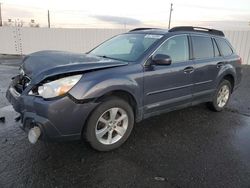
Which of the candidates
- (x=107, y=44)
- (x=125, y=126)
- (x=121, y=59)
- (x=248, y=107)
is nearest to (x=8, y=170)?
(x=125, y=126)

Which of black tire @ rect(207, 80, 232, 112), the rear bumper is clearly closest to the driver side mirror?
the rear bumper

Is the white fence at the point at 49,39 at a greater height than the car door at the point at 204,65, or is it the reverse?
the car door at the point at 204,65

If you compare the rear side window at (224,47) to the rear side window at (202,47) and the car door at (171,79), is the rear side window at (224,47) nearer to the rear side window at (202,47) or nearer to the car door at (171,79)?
the rear side window at (202,47)

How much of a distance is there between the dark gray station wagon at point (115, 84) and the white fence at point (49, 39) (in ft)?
39.5

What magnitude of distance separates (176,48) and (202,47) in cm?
81

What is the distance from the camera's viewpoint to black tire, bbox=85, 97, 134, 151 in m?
3.04

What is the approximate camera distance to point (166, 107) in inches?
159

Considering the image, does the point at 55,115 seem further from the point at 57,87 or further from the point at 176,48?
the point at 176,48

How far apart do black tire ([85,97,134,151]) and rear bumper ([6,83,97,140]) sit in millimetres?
94

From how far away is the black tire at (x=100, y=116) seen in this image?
304 cm

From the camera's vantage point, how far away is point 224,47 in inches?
A: 207

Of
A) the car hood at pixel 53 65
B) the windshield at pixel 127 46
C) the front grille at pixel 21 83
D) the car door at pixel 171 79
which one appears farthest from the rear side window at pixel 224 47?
the front grille at pixel 21 83

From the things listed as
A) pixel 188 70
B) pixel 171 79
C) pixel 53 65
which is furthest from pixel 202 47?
pixel 53 65

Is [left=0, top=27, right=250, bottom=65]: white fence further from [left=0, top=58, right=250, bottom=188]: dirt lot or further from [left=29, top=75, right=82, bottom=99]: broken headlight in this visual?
[left=29, top=75, right=82, bottom=99]: broken headlight
